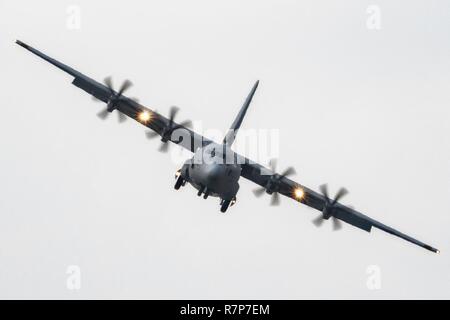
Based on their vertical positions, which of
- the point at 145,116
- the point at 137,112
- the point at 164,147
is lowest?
the point at 164,147

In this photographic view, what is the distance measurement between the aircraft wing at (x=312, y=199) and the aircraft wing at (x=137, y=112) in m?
3.75

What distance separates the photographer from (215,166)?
39.8m

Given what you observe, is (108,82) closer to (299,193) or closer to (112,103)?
(112,103)

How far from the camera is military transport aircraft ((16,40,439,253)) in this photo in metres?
40.5

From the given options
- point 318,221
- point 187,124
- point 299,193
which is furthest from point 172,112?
point 318,221

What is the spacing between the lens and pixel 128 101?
44.2 m

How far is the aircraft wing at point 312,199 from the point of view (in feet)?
151

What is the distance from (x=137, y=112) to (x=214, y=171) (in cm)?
802

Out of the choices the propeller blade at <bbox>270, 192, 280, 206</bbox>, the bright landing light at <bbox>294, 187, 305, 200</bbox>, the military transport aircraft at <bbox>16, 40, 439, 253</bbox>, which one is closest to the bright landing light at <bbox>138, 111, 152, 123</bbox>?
the military transport aircraft at <bbox>16, 40, 439, 253</bbox>

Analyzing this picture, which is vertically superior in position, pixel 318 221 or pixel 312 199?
pixel 312 199
